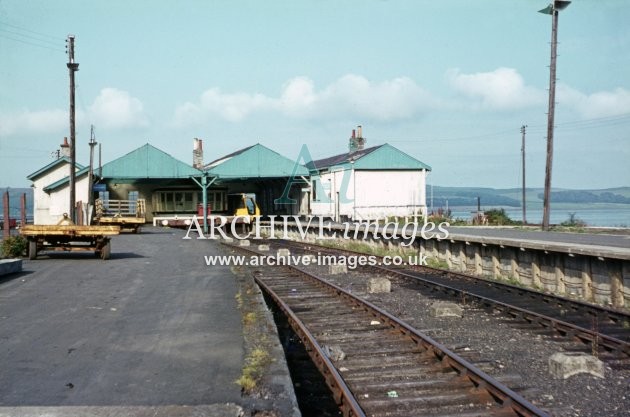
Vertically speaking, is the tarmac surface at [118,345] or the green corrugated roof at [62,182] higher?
the green corrugated roof at [62,182]

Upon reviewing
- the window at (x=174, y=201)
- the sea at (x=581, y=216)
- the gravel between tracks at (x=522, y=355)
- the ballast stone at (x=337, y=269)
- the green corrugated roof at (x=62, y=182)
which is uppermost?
the green corrugated roof at (x=62, y=182)

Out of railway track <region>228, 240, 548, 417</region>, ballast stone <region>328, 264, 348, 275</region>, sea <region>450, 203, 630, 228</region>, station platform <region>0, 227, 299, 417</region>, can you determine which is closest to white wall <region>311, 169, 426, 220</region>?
sea <region>450, 203, 630, 228</region>

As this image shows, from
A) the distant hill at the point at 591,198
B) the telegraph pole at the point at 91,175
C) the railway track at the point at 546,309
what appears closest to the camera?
the railway track at the point at 546,309

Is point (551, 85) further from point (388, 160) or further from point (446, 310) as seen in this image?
point (446, 310)

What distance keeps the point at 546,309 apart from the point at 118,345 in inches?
301

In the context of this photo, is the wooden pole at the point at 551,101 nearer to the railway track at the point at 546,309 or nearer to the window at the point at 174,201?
the railway track at the point at 546,309

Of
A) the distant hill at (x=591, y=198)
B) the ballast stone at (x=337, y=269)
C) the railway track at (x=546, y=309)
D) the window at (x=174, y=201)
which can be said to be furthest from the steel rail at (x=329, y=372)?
the distant hill at (x=591, y=198)

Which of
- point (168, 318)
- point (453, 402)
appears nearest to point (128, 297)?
point (168, 318)

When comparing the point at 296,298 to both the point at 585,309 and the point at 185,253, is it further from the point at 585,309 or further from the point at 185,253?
the point at 185,253

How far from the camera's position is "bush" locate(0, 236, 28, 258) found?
797 inches

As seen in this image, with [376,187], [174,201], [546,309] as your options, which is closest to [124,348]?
[546,309]

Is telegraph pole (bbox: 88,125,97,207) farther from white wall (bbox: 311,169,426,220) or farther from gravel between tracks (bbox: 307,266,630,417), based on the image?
gravel between tracks (bbox: 307,266,630,417)

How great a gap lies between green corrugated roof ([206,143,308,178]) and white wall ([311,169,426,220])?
4104 mm

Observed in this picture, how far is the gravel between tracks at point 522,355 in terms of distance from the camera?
6.13 m
